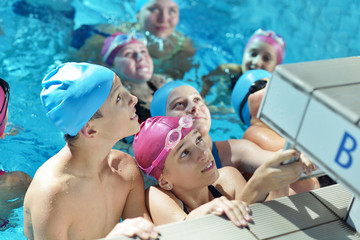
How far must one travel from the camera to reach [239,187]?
2.83m

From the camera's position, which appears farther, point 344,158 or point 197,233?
point 197,233

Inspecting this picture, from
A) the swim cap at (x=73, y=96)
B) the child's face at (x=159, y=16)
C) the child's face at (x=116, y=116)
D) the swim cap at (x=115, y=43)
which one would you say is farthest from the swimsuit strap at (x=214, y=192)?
the child's face at (x=159, y=16)

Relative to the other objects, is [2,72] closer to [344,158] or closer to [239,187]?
[239,187]

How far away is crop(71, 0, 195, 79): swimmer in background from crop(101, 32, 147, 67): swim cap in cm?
45

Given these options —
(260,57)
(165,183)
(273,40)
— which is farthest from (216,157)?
(273,40)

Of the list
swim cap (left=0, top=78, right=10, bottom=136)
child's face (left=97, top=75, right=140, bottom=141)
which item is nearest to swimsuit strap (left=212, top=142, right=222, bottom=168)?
child's face (left=97, top=75, right=140, bottom=141)

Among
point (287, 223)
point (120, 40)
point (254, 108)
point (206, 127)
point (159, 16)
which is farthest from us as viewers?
point (159, 16)

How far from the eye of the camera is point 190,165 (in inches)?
103

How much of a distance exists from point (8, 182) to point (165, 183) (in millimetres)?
1124

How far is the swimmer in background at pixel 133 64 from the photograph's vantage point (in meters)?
4.76

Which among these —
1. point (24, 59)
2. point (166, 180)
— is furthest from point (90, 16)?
point (166, 180)

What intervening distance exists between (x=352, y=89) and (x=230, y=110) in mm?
3842

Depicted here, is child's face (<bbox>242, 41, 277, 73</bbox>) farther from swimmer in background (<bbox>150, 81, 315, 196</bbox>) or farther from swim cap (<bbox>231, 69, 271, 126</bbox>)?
swimmer in background (<bbox>150, 81, 315, 196</bbox>)

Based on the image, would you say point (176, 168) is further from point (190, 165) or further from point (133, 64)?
point (133, 64)
